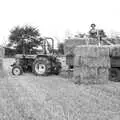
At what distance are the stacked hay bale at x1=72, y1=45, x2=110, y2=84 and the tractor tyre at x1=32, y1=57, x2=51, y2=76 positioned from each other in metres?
3.28

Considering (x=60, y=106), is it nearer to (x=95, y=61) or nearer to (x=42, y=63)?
(x=95, y=61)

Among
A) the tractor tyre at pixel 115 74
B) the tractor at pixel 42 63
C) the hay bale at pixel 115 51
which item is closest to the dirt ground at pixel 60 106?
the tractor tyre at pixel 115 74

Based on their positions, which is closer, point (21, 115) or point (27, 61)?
point (21, 115)

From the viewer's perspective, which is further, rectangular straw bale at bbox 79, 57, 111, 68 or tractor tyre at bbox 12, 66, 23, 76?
tractor tyre at bbox 12, 66, 23, 76

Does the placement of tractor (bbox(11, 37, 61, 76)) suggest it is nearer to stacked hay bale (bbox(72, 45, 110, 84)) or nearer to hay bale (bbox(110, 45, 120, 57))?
stacked hay bale (bbox(72, 45, 110, 84))

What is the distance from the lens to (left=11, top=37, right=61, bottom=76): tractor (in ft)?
40.4

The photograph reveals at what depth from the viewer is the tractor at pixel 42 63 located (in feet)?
40.4

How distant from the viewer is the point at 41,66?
1237 centimetres

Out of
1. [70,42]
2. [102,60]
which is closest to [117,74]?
[102,60]

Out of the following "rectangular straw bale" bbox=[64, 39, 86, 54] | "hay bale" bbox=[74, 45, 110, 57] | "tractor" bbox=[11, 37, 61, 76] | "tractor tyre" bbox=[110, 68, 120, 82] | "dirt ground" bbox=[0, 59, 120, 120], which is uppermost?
"rectangular straw bale" bbox=[64, 39, 86, 54]

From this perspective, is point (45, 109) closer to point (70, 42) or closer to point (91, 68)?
point (91, 68)

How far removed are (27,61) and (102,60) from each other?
5.84 meters

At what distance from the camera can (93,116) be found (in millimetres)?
4543

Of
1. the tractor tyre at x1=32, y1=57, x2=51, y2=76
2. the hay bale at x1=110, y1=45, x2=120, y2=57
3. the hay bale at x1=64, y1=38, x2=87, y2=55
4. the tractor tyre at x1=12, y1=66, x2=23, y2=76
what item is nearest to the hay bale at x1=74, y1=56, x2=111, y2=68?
the hay bale at x1=110, y1=45, x2=120, y2=57
